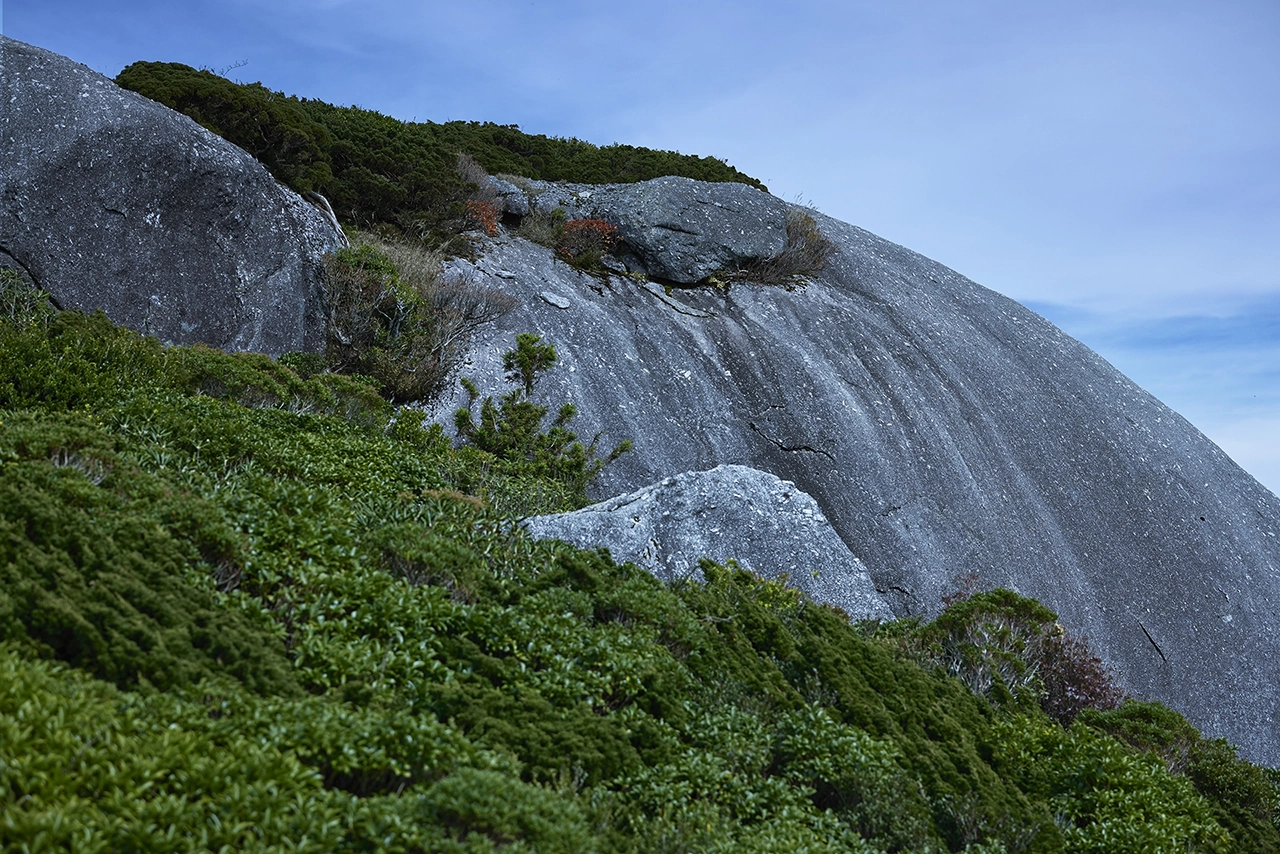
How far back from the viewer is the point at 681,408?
15.6 metres

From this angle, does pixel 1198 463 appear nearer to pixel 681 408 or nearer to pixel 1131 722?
pixel 681 408

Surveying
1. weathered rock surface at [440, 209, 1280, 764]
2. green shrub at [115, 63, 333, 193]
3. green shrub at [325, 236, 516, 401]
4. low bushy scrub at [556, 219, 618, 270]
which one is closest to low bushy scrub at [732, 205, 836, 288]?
weathered rock surface at [440, 209, 1280, 764]

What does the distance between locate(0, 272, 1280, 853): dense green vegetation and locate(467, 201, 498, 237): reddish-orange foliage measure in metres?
8.71

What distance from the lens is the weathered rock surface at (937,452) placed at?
594 inches

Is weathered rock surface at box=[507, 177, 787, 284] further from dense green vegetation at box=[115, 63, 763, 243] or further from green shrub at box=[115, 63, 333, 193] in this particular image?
green shrub at box=[115, 63, 333, 193]

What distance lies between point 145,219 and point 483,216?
254 inches

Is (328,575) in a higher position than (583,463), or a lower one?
A: lower

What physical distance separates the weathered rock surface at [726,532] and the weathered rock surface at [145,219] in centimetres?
658

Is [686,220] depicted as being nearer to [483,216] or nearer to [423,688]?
[483,216]

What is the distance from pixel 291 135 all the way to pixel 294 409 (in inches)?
280

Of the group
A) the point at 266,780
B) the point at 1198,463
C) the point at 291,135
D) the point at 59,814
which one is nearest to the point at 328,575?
the point at 266,780

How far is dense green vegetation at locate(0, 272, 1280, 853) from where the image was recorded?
3537mm

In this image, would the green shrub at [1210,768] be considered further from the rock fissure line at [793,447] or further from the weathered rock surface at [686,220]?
the weathered rock surface at [686,220]

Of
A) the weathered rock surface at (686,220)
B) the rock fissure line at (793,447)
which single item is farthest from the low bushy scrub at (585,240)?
the rock fissure line at (793,447)
